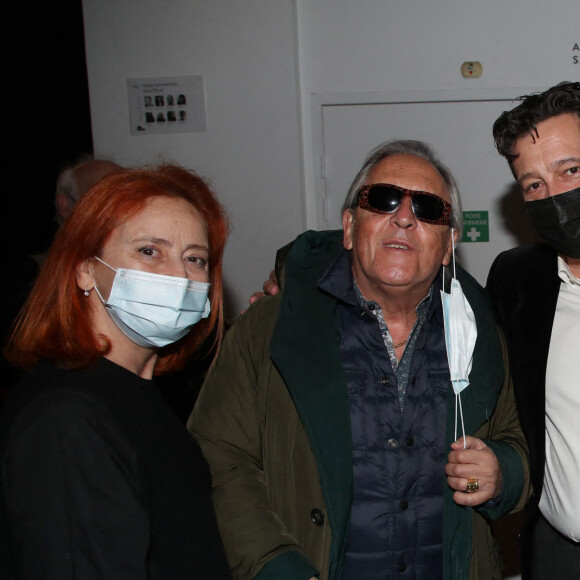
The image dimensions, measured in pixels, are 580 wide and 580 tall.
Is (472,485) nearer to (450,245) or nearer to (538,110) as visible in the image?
(450,245)

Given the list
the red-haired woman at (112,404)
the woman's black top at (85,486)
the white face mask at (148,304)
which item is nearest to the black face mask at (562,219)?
the red-haired woman at (112,404)

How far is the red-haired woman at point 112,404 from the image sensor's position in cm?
100

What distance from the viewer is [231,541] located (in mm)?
1536

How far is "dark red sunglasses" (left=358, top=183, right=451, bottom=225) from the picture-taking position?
1.71 meters

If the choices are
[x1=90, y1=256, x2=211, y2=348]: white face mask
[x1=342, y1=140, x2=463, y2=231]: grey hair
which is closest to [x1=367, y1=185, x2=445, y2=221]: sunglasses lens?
[x1=342, y1=140, x2=463, y2=231]: grey hair

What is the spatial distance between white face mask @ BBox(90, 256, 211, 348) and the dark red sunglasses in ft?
2.07

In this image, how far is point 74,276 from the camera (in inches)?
51.6

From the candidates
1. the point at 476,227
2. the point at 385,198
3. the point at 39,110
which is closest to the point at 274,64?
the point at 39,110

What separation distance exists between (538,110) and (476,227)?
188 centimetres

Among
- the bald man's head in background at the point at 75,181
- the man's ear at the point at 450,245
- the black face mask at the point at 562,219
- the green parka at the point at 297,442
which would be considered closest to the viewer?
the green parka at the point at 297,442

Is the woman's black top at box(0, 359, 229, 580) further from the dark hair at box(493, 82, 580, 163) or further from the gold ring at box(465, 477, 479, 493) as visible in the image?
the dark hair at box(493, 82, 580, 163)

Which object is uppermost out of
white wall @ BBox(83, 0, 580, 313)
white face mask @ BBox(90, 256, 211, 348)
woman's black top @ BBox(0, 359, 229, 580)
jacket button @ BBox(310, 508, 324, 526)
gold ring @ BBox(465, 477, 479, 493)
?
white wall @ BBox(83, 0, 580, 313)

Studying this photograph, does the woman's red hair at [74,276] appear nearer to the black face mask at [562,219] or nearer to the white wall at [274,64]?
the black face mask at [562,219]

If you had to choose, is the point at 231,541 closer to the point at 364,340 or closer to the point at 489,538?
the point at 364,340
